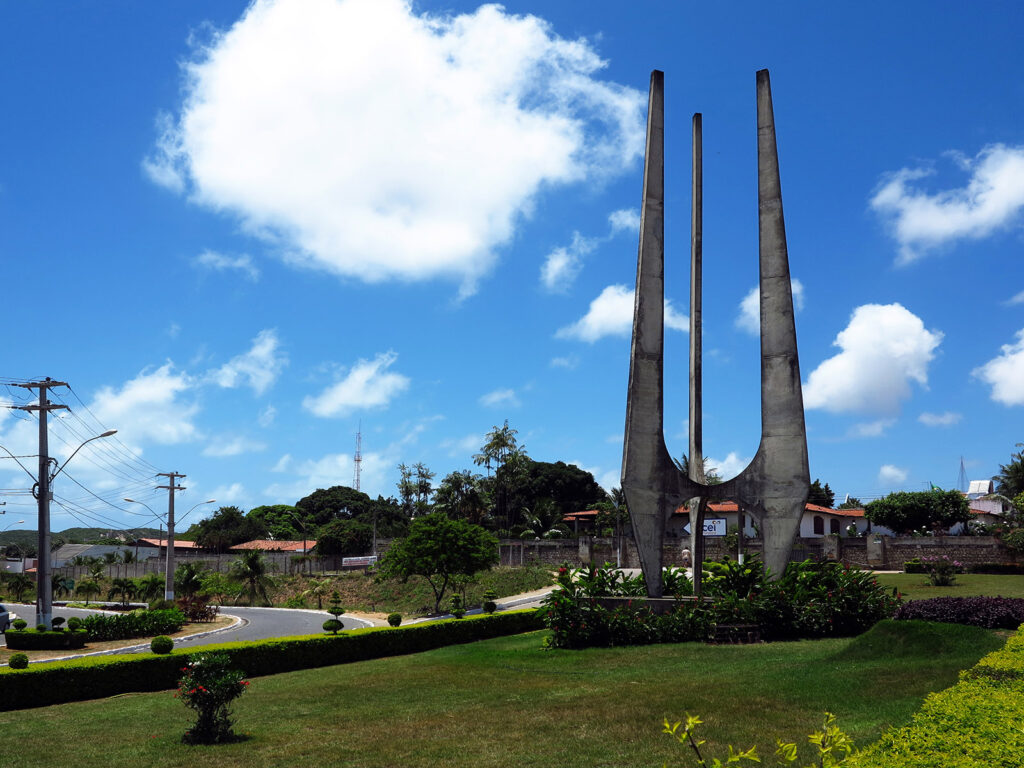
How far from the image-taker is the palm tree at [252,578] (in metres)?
64.1

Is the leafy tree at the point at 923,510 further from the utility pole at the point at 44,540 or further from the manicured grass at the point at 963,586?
the utility pole at the point at 44,540

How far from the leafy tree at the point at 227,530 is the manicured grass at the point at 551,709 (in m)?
97.0

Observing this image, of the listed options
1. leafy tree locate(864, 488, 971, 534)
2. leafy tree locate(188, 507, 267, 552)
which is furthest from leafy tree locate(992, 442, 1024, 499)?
leafy tree locate(188, 507, 267, 552)

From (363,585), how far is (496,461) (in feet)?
115

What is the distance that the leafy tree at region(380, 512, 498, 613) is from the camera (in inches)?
1962

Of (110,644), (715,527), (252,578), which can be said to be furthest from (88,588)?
(715,527)

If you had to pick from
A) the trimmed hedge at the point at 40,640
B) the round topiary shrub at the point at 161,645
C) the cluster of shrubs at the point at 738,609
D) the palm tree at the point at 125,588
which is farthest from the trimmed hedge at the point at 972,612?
the palm tree at the point at 125,588

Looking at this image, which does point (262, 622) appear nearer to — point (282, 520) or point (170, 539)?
point (170, 539)

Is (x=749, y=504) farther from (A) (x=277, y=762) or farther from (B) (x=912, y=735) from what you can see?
(B) (x=912, y=735)

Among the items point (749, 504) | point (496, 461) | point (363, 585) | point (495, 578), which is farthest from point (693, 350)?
point (496, 461)

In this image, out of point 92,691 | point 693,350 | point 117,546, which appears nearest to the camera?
point 92,691

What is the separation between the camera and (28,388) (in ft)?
124

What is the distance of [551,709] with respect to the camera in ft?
48.6

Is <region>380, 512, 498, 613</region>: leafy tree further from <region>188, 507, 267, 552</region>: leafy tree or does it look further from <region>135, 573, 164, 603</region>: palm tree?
<region>188, 507, 267, 552</region>: leafy tree
